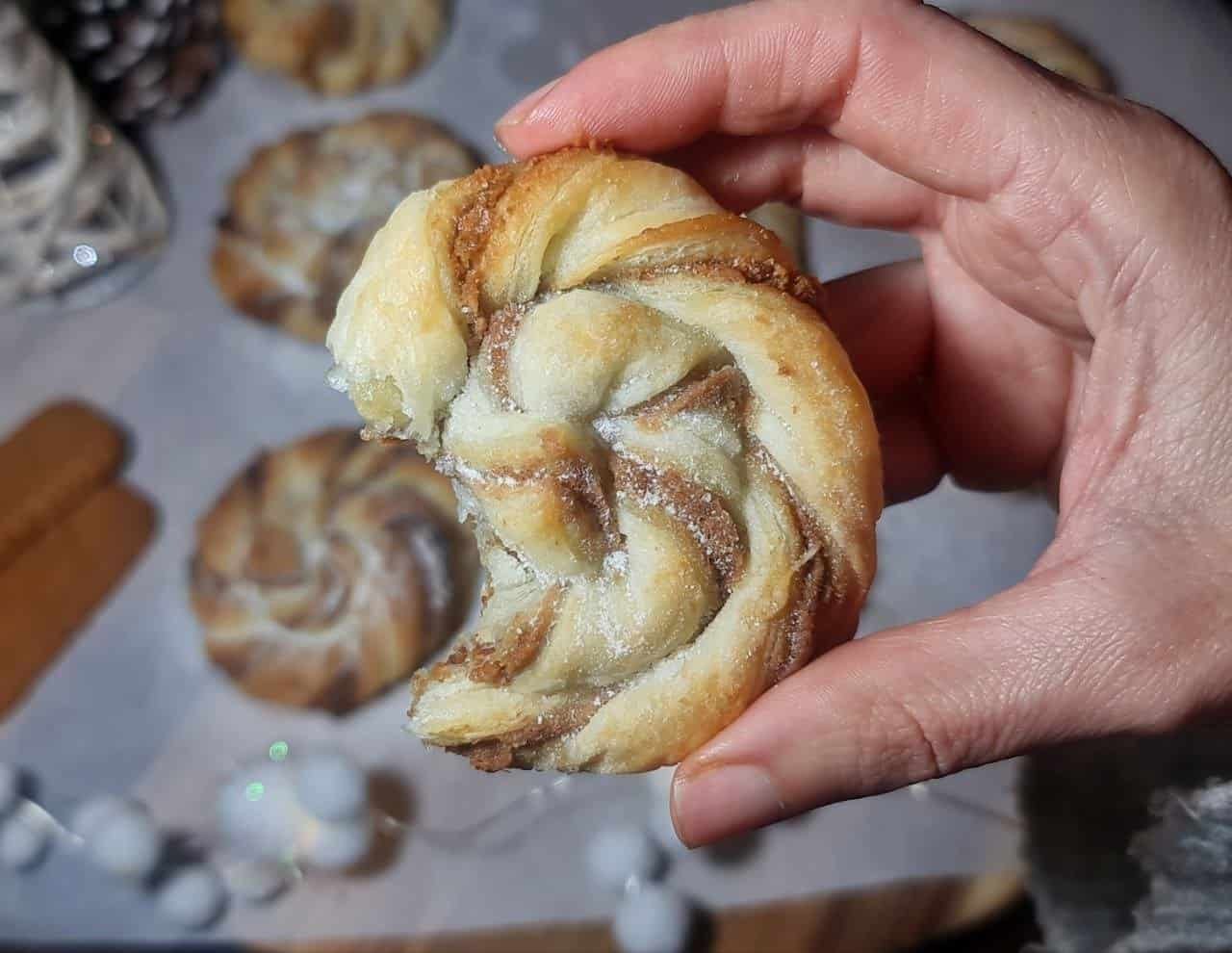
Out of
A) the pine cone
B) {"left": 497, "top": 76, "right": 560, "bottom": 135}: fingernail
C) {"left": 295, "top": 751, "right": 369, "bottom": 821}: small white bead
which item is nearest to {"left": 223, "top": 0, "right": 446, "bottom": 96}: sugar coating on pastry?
the pine cone

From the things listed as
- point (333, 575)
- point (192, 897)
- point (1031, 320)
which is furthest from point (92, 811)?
point (1031, 320)

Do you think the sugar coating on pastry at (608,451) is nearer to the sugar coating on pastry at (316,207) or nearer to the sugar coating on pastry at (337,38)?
the sugar coating on pastry at (316,207)

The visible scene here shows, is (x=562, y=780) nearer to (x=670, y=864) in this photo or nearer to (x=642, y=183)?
(x=670, y=864)

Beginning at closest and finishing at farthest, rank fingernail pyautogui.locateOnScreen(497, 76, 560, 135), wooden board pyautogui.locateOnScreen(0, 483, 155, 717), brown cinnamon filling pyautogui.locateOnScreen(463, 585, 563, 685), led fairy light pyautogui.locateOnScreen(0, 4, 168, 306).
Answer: brown cinnamon filling pyautogui.locateOnScreen(463, 585, 563, 685)
fingernail pyautogui.locateOnScreen(497, 76, 560, 135)
led fairy light pyautogui.locateOnScreen(0, 4, 168, 306)
wooden board pyautogui.locateOnScreen(0, 483, 155, 717)

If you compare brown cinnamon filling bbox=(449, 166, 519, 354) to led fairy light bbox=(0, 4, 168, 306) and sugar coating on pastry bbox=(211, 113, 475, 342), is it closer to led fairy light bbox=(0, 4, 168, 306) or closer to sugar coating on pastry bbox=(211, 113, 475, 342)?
sugar coating on pastry bbox=(211, 113, 475, 342)

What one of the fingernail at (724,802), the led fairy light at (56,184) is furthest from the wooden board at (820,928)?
the led fairy light at (56,184)

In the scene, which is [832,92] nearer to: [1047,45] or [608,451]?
[608,451]
